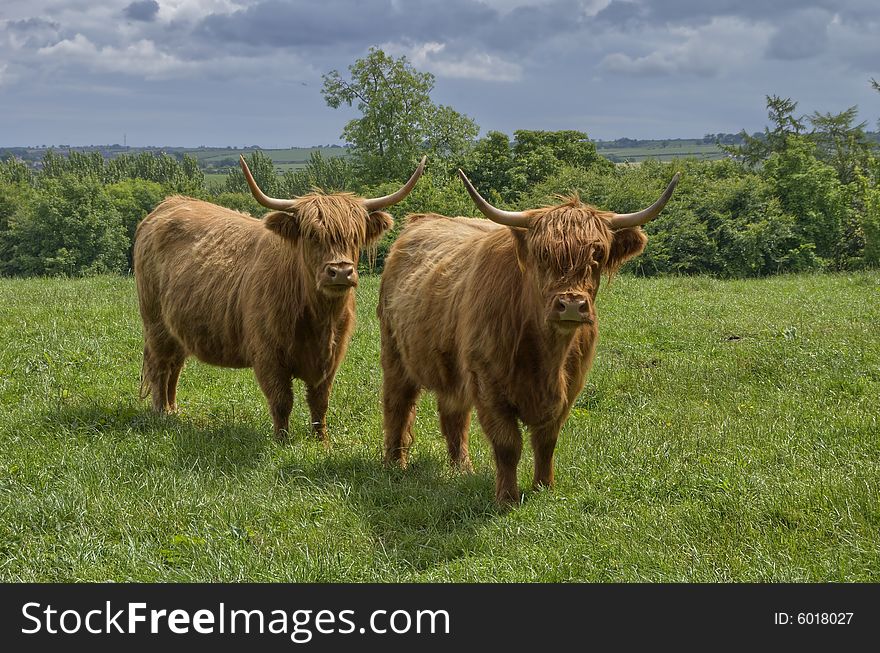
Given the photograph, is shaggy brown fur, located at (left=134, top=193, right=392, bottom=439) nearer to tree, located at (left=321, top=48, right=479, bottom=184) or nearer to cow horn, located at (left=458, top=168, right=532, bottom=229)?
cow horn, located at (left=458, top=168, right=532, bottom=229)

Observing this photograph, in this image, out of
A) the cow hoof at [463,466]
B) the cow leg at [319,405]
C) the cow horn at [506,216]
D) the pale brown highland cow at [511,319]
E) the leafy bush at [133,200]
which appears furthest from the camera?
the leafy bush at [133,200]

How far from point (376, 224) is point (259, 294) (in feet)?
3.66

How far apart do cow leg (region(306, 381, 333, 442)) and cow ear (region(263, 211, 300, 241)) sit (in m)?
1.29

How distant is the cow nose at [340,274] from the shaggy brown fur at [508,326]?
0.52 m

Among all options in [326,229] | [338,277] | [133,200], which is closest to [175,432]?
[338,277]

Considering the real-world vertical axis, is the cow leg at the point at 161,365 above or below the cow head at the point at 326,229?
below

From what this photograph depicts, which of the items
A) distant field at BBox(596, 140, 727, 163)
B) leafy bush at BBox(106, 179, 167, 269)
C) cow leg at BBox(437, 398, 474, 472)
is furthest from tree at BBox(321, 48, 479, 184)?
cow leg at BBox(437, 398, 474, 472)

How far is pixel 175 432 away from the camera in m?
6.45

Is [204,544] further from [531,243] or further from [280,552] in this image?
[531,243]

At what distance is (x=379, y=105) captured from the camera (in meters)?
44.8

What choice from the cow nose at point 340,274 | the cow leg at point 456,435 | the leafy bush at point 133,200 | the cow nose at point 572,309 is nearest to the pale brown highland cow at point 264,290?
the cow nose at point 340,274

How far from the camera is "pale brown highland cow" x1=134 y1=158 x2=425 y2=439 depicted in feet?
19.9

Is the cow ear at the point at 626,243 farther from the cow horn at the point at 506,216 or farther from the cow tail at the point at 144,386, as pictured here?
the cow tail at the point at 144,386

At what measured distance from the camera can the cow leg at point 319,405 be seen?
21.8 feet
